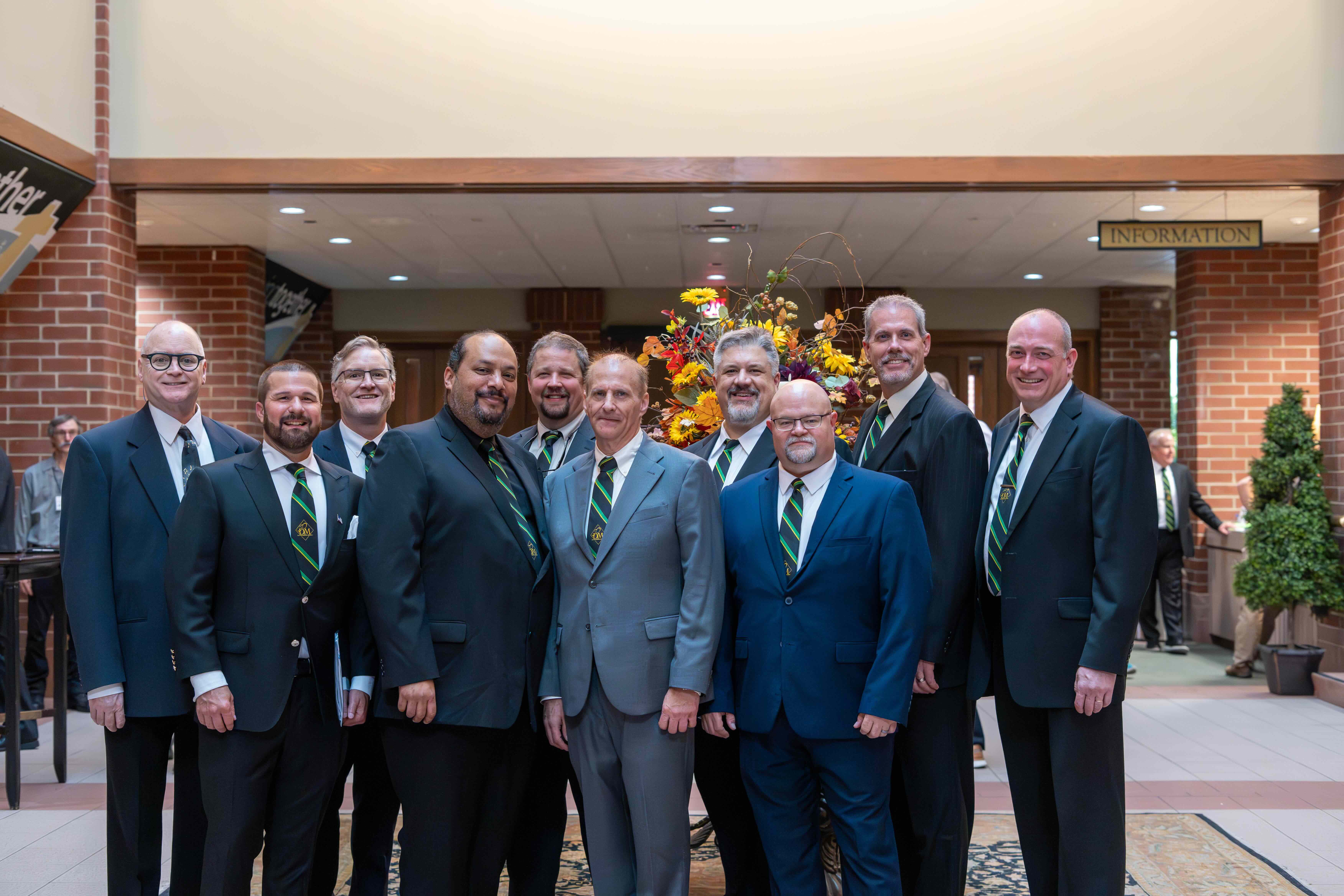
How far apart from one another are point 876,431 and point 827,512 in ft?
2.00

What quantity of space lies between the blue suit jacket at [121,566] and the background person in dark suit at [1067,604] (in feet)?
7.50

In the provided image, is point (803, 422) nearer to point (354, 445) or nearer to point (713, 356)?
point (713, 356)

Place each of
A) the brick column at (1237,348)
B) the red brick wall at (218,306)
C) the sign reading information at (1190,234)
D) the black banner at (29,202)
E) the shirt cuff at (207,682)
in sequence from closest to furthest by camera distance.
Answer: the shirt cuff at (207,682) → the black banner at (29,202) → the sign reading information at (1190,234) → the red brick wall at (218,306) → the brick column at (1237,348)

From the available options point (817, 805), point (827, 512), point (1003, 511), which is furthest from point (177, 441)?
point (1003, 511)

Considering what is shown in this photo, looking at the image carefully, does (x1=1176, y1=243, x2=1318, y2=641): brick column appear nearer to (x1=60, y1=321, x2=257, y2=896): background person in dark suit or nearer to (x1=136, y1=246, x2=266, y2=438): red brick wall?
(x1=136, y1=246, x2=266, y2=438): red brick wall

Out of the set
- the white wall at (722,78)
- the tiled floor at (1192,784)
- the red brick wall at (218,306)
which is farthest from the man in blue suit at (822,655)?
the red brick wall at (218,306)

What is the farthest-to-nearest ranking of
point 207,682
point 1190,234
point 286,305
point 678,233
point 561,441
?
point 286,305 → point 678,233 → point 1190,234 → point 561,441 → point 207,682

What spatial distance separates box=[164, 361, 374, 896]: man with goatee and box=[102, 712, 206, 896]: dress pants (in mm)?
231

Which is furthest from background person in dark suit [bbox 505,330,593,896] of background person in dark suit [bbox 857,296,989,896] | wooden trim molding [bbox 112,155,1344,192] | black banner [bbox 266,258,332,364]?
black banner [bbox 266,258,332,364]

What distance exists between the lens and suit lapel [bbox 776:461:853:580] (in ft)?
8.79

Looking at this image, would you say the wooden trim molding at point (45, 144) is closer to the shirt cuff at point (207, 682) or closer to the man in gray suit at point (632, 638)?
the shirt cuff at point (207, 682)

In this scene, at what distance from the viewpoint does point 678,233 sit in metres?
7.50

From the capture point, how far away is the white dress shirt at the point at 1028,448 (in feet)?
9.40

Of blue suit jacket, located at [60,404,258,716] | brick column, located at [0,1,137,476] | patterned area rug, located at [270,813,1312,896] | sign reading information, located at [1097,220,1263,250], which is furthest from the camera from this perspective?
sign reading information, located at [1097,220,1263,250]
